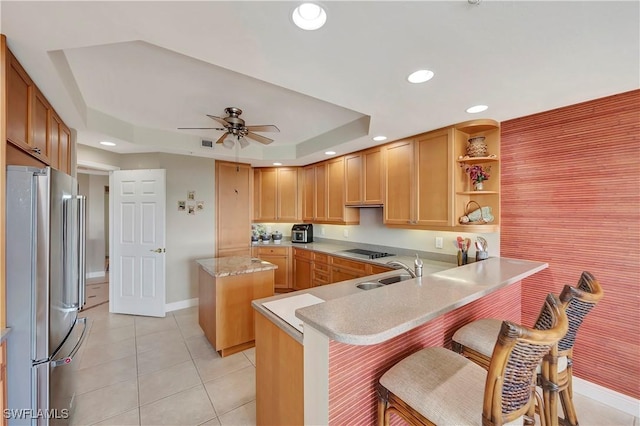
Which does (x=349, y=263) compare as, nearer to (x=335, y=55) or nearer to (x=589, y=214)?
(x=589, y=214)

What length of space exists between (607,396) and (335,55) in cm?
322

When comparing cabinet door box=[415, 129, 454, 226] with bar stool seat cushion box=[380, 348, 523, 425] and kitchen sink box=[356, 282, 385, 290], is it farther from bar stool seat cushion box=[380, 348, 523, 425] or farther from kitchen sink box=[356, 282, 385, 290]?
bar stool seat cushion box=[380, 348, 523, 425]

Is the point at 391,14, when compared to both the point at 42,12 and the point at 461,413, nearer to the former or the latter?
the point at 42,12

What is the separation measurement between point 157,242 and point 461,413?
12.9ft

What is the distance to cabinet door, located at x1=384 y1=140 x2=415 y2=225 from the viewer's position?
3031 millimetres

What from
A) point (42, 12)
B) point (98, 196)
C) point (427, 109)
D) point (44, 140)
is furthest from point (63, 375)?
point (98, 196)

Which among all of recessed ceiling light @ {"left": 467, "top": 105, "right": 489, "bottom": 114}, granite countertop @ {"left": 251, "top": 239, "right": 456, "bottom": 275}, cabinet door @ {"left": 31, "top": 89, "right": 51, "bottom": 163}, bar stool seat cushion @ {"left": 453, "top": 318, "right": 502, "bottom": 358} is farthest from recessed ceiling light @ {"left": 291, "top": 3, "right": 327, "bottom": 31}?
granite countertop @ {"left": 251, "top": 239, "right": 456, "bottom": 275}

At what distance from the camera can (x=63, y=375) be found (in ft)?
5.39

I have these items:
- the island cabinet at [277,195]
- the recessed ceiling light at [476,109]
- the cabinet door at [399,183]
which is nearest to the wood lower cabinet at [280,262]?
the island cabinet at [277,195]

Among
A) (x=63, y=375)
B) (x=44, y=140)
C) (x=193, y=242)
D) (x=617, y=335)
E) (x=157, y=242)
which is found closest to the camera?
(x=63, y=375)

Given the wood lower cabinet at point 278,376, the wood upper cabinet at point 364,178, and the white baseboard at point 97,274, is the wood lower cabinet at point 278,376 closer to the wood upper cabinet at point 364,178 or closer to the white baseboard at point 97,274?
the wood upper cabinet at point 364,178

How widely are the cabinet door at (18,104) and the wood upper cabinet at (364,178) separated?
309 cm

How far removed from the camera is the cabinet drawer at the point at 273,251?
4734mm

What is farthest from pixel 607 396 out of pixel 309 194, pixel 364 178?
pixel 309 194
